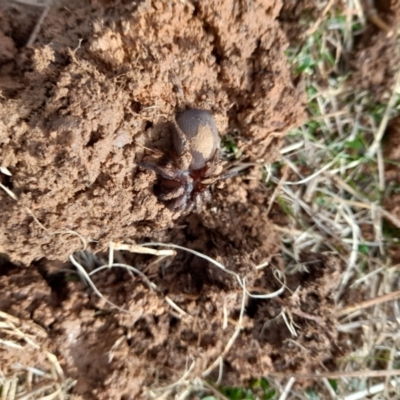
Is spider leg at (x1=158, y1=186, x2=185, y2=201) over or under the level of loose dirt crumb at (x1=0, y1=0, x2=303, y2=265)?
under

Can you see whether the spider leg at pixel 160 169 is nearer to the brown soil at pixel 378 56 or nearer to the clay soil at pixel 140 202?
the clay soil at pixel 140 202

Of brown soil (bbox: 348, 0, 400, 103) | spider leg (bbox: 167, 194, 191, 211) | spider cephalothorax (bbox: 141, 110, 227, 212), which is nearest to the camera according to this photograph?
spider cephalothorax (bbox: 141, 110, 227, 212)

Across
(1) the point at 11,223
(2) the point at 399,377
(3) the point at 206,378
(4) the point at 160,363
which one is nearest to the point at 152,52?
(1) the point at 11,223

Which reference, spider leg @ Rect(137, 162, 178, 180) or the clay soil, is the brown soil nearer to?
the clay soil

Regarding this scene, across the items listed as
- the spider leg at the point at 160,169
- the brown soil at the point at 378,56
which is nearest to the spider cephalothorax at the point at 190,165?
the spider leg at the point at 160,169

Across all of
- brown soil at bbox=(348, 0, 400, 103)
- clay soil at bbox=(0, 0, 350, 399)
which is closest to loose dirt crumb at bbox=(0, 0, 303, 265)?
clay soil at bbox=(0, 0, 350, 399)

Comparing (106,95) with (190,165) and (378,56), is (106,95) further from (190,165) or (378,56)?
(378,56)
